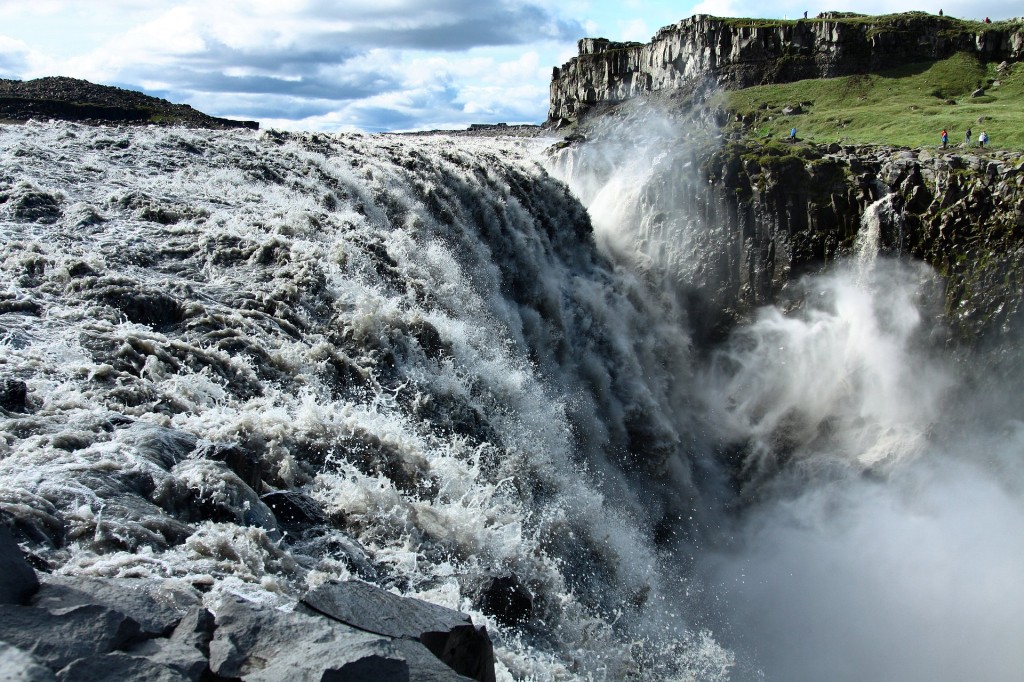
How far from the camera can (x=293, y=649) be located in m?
5.89

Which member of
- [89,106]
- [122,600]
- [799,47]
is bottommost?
[122,600]

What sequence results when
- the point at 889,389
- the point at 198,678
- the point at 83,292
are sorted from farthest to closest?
the point at 889,389, the point at 83,292, the point at 198,678

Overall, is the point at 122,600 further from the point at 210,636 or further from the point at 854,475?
the point at 854,475

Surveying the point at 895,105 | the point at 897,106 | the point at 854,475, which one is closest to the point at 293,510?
the point at 854,475

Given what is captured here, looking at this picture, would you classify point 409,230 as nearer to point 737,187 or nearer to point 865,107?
point 737,187

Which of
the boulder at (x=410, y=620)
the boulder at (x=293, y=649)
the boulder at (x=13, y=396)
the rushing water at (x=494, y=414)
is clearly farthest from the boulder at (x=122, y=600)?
the boulder at (x=13, y=396)

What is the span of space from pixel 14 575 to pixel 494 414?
941cm

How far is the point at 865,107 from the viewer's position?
145ft

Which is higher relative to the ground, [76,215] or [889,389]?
[76,215]

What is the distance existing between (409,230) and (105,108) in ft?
71.8

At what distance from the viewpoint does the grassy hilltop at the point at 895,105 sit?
117 feet

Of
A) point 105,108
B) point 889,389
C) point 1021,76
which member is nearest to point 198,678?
point 889,389

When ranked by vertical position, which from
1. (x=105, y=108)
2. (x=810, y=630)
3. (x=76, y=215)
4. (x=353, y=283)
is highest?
(x=105, y=108)

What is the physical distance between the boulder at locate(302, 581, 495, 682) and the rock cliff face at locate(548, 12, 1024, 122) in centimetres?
5014
